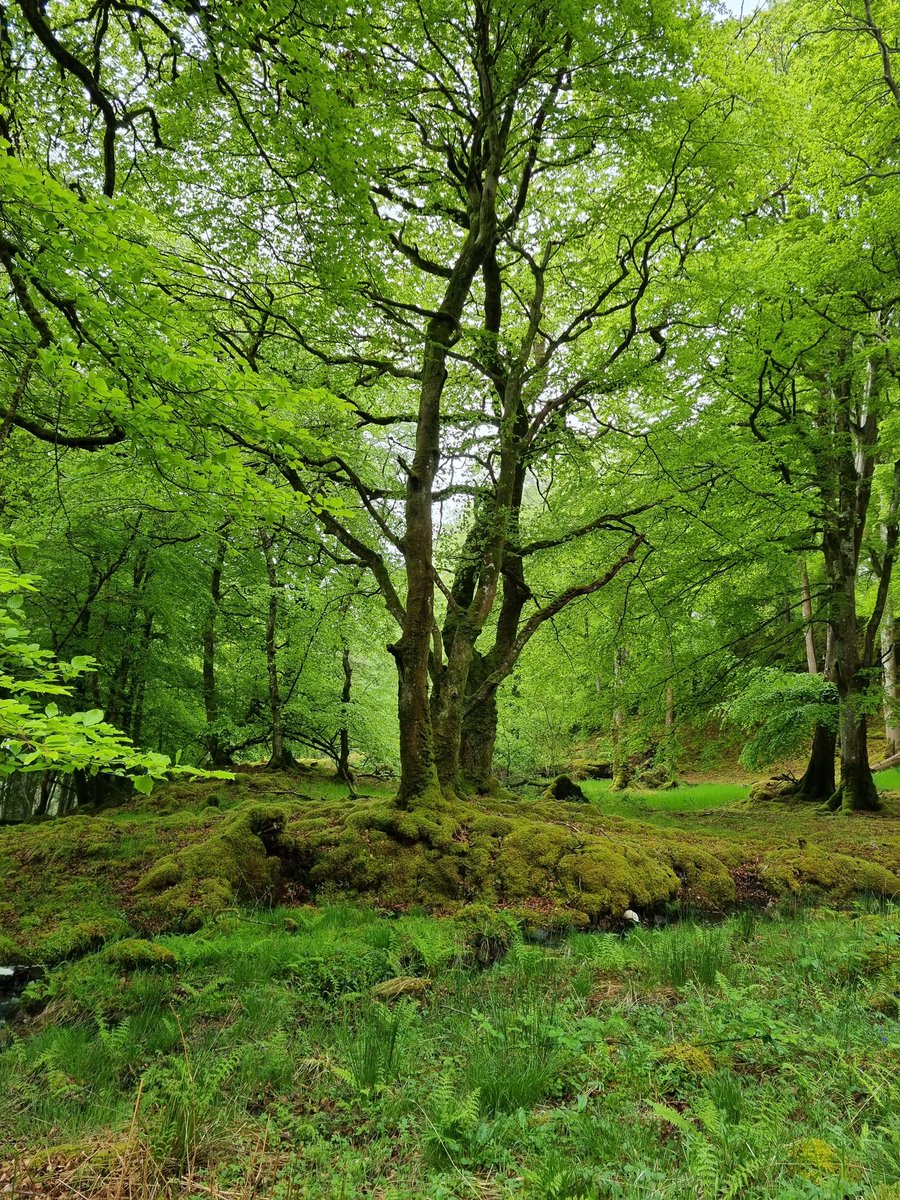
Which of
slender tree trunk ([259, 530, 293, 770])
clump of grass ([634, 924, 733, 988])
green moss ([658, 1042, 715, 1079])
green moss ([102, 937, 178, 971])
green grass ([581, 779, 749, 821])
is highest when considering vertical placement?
slender tree trunk ([259, 530, 293, 770])

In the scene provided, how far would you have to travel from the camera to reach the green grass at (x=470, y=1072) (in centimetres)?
211

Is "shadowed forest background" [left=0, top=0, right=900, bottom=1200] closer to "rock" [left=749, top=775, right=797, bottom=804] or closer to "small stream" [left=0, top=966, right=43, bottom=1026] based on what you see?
"small stream" [left=0, top=966, right=43, bottom=1026]

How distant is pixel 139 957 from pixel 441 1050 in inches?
98.9

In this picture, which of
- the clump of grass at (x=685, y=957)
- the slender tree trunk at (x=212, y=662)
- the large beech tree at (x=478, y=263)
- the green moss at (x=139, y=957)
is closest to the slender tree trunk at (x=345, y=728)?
the slender tree trunk at (x=212, y=662)

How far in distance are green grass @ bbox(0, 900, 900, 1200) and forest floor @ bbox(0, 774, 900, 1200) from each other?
1 cm

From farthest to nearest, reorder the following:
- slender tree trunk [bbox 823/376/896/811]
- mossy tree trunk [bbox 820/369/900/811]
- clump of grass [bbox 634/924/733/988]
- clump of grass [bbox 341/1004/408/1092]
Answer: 1. slender tree trunk [bbox 823/376/896/811]
2. mossy tree trunk [bbox 820/369/900/811]
3. clump of grass [bbox 634/924/733/988]
4. clump of grass [bbox 341/1004/408/1092]

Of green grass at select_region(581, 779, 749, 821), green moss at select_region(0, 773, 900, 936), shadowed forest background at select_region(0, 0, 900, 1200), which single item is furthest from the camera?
green grass at select_region(581, 779, 749, 821)

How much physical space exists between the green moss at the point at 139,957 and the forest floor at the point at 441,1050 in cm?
2

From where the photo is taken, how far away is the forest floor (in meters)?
2.13

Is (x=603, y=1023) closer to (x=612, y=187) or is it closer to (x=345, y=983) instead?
(x=345, y=983)

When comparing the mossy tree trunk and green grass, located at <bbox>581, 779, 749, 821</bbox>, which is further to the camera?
green grass, located at <bbox>581, 779, 749, 821</bbox>

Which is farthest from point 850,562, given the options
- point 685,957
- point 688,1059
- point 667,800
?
point 688,1059

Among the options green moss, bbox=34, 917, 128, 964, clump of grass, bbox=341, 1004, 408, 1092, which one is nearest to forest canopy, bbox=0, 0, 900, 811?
clump of grass, bbox=341, 1004, 408, 1092

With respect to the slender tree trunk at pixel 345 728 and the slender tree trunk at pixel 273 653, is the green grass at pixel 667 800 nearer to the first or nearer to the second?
the slender tree trunk at pixel 345 728
